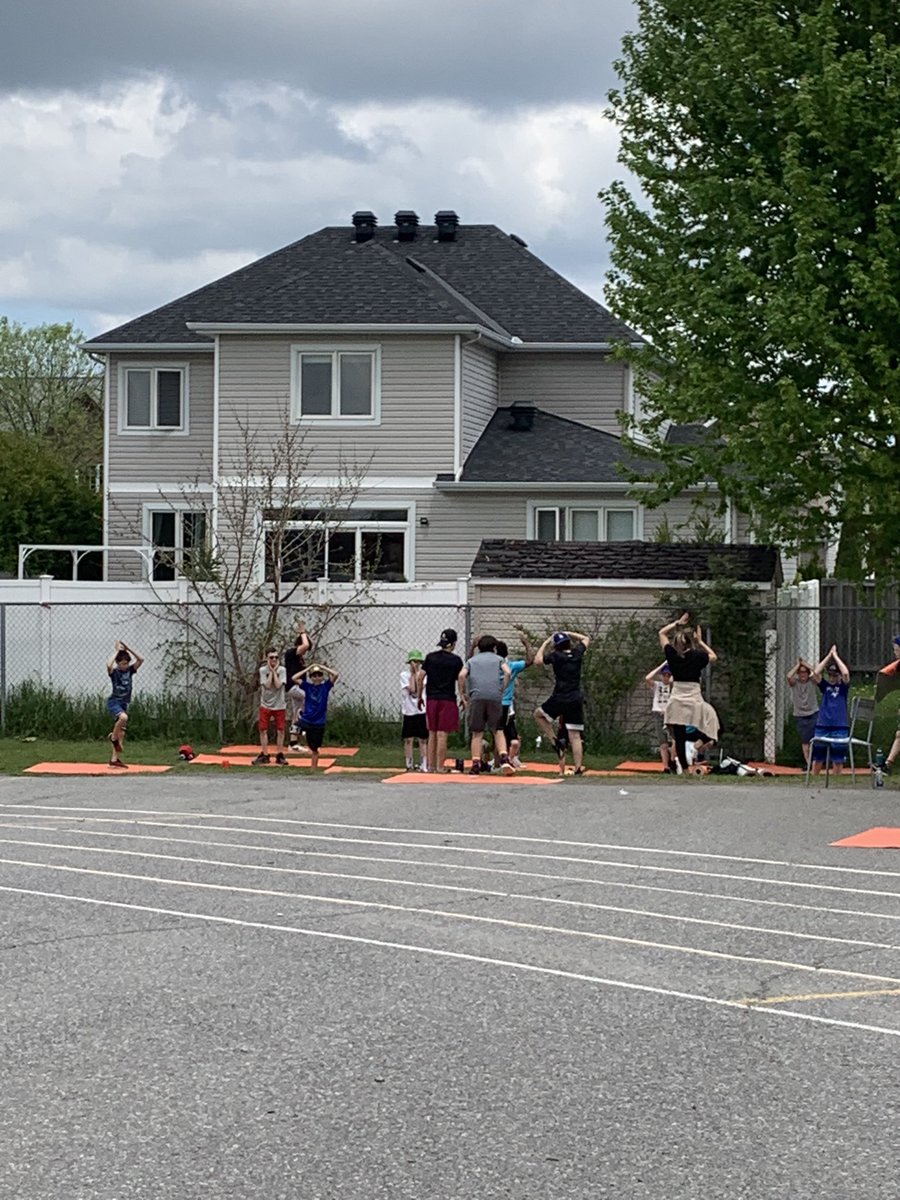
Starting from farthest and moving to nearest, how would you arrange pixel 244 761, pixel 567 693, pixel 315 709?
pixel 244 761, pixel 315 709, pixel 567 693

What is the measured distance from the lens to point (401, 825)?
55.9ft

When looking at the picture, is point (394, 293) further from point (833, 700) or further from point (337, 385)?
point (833, 700)

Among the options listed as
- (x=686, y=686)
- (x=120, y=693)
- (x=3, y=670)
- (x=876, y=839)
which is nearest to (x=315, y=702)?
(x=120, y=693)

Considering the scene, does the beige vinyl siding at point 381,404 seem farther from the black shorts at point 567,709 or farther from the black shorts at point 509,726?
the black shorts at point 567,709

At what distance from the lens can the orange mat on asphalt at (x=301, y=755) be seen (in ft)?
82.1

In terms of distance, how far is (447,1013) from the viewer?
8930 mm

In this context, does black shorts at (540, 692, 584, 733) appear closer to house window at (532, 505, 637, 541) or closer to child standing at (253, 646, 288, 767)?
child standing at (253, 646, 288, 767)

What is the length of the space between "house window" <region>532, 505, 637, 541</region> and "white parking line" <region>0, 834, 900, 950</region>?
1862 cm

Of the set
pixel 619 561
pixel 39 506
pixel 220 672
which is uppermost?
pixel 39 506

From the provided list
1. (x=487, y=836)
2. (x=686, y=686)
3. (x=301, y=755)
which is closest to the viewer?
(x=487, y=836)

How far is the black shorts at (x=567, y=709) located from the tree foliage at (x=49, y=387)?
45.3 m

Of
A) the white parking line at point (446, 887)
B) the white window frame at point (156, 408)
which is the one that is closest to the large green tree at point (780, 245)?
the white parking line at point (446, 887)

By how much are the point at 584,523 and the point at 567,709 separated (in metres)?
11.8

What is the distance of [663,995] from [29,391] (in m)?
63.7
